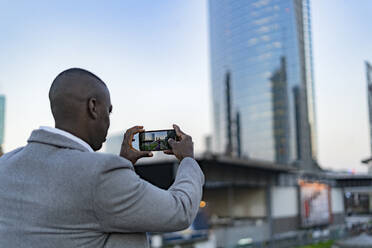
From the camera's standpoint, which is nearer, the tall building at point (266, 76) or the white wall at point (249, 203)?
the white wall at point (249, 203)

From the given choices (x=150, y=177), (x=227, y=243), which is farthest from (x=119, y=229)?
(x=227, y=243)

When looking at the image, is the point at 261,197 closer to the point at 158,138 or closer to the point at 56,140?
the point at 158,138

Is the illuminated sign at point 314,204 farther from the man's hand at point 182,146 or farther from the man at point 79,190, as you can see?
the man at point 79,190

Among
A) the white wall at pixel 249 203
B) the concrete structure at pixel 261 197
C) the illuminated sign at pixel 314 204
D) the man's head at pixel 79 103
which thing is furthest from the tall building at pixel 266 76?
the man's head at pixel 79 103

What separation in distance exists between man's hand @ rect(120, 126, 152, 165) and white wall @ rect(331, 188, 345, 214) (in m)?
54.4

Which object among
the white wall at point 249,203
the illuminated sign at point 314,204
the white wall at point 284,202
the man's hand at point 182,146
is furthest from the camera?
the white wall at point 249,203

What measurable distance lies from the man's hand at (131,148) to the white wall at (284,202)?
39799mm

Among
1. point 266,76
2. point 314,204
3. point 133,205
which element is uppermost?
point 266,76

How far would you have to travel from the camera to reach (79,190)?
1349 mm

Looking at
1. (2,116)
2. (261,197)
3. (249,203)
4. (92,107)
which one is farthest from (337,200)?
(92,107)

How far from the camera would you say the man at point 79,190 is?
134 centimetres

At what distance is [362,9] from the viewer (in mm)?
8367

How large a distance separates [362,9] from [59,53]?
20.2ft

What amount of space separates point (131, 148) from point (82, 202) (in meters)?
0.61
